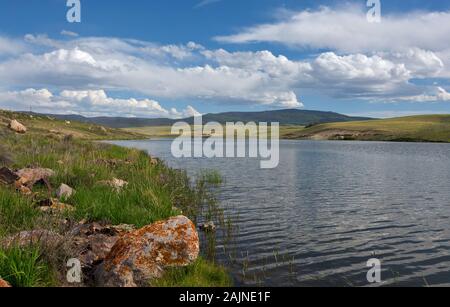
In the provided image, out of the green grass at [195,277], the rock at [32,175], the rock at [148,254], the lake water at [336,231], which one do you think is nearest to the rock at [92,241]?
the rock at [148,254]

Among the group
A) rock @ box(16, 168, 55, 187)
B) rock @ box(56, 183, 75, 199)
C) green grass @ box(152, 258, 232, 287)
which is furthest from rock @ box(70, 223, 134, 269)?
rock @ box(16, 168, 55, 187)

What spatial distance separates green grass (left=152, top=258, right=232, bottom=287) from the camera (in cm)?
931

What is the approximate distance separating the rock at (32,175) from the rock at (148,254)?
886cm

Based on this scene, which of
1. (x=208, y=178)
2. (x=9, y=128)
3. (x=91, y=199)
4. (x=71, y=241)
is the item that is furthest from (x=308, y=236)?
(x=9, y=128)

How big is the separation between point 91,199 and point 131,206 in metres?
1.48

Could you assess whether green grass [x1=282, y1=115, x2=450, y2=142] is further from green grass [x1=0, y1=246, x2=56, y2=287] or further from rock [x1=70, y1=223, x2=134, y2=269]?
green grass [x1=0, y1=246, x2=56, y2=287]

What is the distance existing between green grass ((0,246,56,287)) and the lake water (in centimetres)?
526

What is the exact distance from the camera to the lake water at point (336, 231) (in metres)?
12.4

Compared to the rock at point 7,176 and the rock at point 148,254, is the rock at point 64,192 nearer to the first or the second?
the rock at point 7,176

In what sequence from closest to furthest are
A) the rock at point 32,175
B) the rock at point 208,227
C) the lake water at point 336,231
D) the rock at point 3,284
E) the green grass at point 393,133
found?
the rock at point 3,284 → the lake water at point 336,231 → the rock at point 32,175 → the rock at point 208,227 → the green grass at point 393,133

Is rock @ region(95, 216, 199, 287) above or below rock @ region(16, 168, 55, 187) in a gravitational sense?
below

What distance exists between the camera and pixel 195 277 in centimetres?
988

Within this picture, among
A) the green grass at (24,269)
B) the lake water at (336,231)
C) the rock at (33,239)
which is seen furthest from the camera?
the lake water at (336,231)
